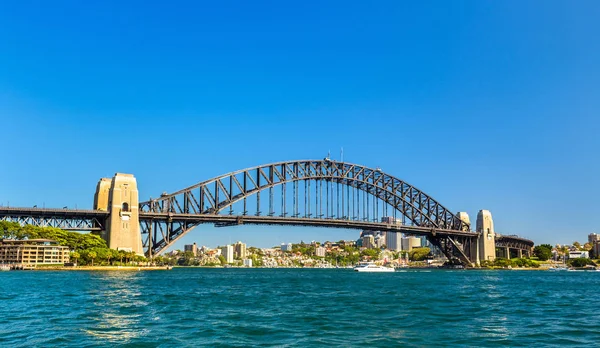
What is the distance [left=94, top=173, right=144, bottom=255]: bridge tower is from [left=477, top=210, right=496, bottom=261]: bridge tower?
84.9 meters

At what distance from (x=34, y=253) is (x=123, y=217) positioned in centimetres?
1663

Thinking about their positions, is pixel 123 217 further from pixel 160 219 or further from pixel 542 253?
pixel 542 253

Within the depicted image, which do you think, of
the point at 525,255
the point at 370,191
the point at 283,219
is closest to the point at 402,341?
the point at 283,219

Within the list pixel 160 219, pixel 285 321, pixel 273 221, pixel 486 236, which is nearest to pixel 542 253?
pixel 486 236

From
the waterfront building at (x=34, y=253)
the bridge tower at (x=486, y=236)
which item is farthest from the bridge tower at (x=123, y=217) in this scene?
the bridge tower at (x=486, y=236)

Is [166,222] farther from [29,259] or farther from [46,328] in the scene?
[46,328]

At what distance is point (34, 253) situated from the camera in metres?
90.4

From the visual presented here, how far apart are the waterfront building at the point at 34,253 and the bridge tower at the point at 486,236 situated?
93.4m

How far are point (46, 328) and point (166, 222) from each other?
230 feet

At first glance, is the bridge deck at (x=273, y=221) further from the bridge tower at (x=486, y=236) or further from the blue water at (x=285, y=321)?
the blue water at (x=285, y=321)

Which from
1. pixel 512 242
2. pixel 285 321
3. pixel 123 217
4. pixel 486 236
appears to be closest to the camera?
pixel 285 321

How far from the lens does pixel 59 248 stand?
91750 mm

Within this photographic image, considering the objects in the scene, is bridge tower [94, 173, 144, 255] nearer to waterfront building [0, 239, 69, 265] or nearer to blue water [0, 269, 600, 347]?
waterfront building [0, 239, 69, 265]

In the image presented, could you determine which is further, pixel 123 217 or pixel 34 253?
pixel 34 253
